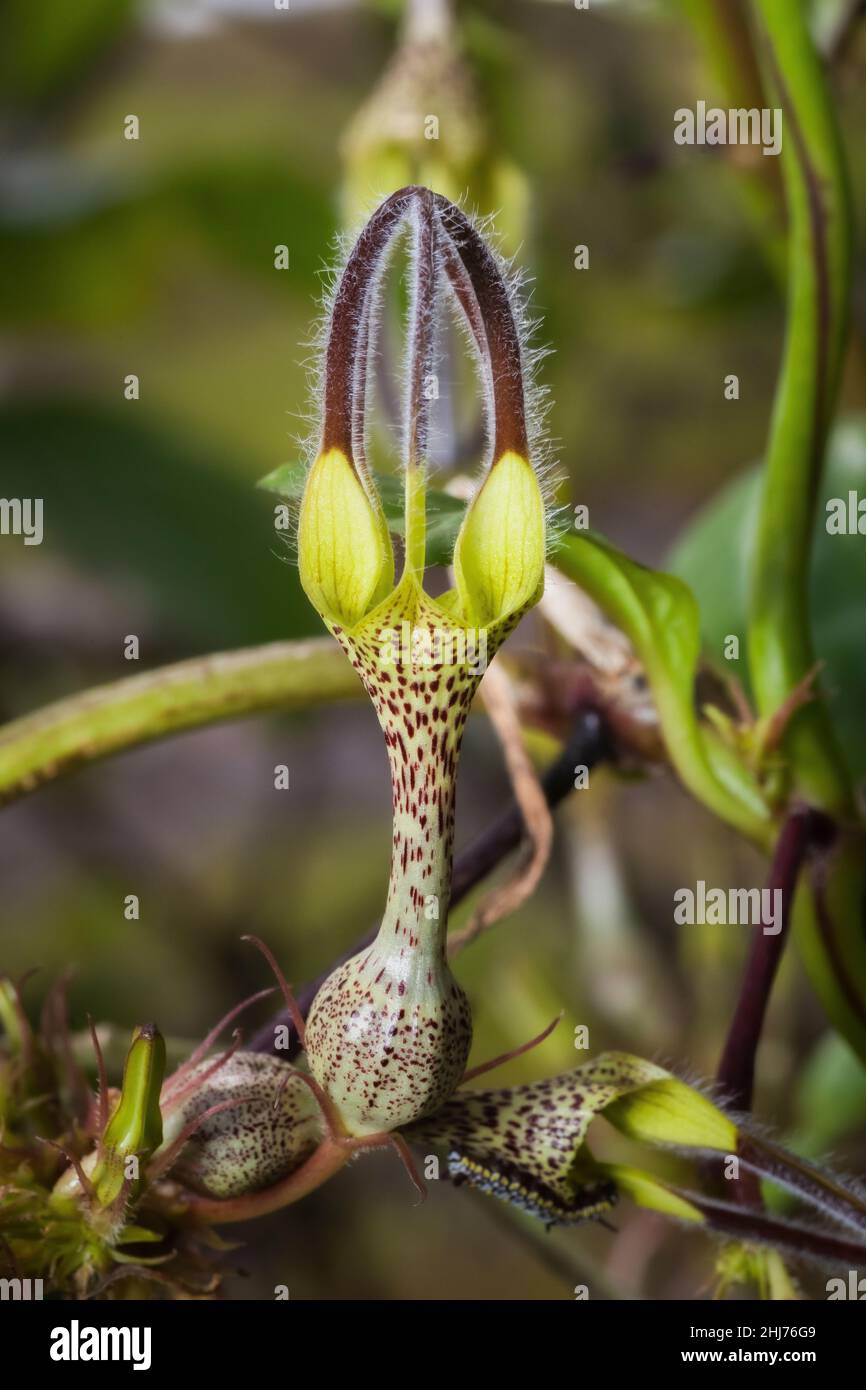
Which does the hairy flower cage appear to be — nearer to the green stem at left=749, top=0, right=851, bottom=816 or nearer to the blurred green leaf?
the green stem at left=749, top=0, right=851, bottom=816

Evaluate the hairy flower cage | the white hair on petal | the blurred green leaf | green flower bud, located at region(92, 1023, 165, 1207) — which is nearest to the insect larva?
the hairy flower cage

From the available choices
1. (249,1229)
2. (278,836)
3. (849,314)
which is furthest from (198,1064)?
(278,836)

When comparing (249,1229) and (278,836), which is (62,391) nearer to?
(278,836)

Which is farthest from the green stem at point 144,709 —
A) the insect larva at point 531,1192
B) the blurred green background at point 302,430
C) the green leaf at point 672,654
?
the blurred green background at point 302,430

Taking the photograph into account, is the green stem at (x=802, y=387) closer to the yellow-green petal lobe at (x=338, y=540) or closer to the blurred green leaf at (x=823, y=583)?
Answer: the blurred green leaf at (x=823, y=583)

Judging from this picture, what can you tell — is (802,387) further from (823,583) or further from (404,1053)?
(404,1053)
